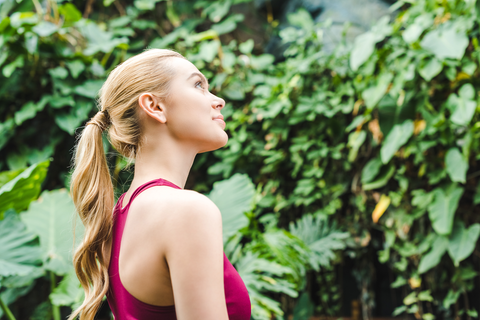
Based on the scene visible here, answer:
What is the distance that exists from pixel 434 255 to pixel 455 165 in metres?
0.58

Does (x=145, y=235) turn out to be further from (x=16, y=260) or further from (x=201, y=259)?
(x=16, y=260)

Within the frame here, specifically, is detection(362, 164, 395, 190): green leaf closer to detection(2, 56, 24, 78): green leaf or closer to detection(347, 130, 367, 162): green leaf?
detection(347, 130, 367, 162): green leaf

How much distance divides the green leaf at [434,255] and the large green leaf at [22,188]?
2239 millimetres

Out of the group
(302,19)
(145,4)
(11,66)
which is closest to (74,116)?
(11,66)

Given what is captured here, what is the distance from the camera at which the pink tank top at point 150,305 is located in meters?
0.80

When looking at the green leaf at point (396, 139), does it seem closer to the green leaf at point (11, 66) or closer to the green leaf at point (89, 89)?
the green leaf at point (89, 89)

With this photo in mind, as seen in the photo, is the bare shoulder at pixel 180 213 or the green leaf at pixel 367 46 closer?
the bare shoulder at pixel 180 213

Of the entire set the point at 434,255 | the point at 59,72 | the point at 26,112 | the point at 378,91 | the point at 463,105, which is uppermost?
the point at 463,105

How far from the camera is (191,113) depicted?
919 millimetres

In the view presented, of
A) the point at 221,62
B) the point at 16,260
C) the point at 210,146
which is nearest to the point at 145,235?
the point at 210,146

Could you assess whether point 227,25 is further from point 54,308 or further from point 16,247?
point 54,308

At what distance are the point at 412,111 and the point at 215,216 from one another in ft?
7.23

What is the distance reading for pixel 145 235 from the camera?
789 millimetres

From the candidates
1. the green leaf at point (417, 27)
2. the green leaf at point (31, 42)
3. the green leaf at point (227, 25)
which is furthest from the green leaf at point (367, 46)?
the green leaf at point (31, 42)
